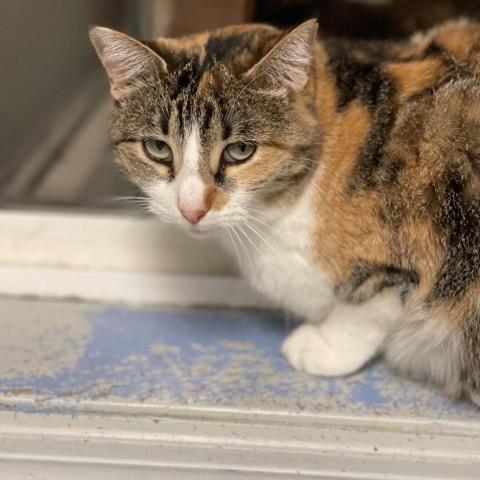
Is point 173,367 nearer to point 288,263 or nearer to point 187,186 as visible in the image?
point 288,263

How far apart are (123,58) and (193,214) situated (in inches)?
10.5

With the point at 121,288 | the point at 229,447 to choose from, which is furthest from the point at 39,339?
the point at 229,447

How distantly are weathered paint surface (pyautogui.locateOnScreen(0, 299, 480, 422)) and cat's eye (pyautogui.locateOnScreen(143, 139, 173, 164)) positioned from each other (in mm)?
435

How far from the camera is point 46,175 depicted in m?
1.62

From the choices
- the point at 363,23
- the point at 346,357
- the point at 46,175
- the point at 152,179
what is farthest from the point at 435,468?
the point at 46,175

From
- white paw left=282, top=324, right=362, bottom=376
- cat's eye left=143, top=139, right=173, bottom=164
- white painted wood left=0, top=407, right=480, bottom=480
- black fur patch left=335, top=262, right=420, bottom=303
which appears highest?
cat's eye left=143, top=139, right=173, bottom=164

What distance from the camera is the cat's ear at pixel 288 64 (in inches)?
38.9

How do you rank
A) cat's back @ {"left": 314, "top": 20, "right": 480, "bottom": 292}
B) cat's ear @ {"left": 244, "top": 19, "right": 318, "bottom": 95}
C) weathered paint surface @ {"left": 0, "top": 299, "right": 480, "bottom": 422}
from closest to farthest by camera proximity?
cat's ear @ {"left": 244, "top": 19, "right": 318, "bottom": 95} < cat's back @ {"left": 314, "top": 20, "right": 480, "bottom": 292} < weathered paint surface @ {"left": 0, "top": 299, "right": 480, "bottom": 422}

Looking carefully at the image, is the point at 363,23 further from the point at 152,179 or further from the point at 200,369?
the point at 200,369

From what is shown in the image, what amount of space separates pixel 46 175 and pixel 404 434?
100 centimetres

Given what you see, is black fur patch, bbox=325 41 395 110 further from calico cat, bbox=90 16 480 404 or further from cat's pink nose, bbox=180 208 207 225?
cat's pink nose, bbox=180 208 207 225

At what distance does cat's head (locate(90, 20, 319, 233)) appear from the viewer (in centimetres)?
104

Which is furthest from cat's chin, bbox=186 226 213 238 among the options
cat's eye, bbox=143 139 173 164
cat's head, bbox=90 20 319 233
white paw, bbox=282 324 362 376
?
white paw, bbox=282 324 362 376

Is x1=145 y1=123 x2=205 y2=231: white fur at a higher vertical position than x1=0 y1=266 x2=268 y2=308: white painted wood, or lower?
higher
